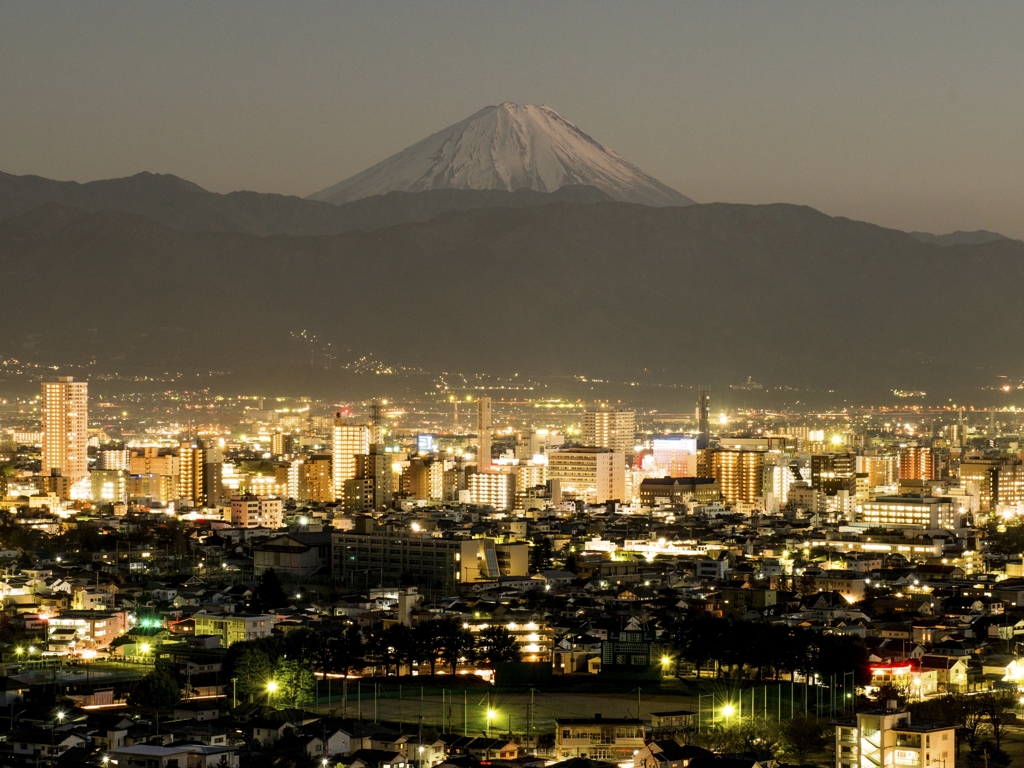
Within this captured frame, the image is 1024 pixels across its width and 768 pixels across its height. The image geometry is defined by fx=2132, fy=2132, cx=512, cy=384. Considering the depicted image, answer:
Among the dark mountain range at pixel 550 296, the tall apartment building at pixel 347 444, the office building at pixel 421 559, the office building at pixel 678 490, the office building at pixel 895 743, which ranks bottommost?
the office building at pixel 895 743

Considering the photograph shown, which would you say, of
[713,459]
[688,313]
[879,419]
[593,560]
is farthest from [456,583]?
[688,313]

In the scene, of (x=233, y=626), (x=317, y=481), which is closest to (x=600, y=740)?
(x=233, y=626)

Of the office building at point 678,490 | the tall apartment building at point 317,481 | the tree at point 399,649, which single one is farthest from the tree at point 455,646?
the tall apartment building at point 317,481

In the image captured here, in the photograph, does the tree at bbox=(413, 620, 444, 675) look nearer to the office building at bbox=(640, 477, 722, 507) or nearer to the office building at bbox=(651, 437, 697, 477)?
the office building at bbox=(640, 477, 722, 507)

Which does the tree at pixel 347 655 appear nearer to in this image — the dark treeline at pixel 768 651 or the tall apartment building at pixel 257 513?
the dark treeline at pixel 768 651

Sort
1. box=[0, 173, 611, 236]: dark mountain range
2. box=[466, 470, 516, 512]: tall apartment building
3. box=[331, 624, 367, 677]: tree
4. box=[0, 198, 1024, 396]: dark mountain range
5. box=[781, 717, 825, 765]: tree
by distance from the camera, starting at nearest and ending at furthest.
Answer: box=[781, 717, 825, 765]: tree, box=[331, 624, 367, 677]: tree, box=[466, 470, 516, 512]: tall apartment building, box=[0, 198, 1024, 396]: dark mountain range, box=[0, 173, 611, 236]: dark mountain range

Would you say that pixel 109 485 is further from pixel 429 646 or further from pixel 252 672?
pixel 252 672

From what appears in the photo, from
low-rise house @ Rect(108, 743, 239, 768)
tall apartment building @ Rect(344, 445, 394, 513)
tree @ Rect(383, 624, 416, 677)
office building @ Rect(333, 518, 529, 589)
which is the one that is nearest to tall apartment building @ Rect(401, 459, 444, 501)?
tall apartment building @ Rect(344, 445, 394, 513)
